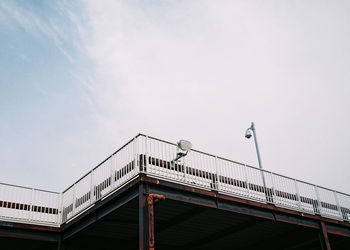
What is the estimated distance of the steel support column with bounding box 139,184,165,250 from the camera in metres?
12.3

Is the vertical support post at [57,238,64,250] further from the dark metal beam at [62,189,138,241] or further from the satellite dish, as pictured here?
the satellite dish

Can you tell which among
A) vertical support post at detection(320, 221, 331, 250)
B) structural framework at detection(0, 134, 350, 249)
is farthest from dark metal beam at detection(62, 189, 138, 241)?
vertical support post at detection(320, 221, 331, 250)

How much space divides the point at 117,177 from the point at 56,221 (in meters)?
5.01

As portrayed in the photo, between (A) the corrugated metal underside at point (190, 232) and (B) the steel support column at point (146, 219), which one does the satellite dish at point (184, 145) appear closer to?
(A) the corrugated metal underside at point (190, 232)

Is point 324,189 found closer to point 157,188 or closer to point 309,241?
point 309,241

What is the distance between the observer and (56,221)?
18.1 meters

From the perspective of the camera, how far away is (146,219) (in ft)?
42.0

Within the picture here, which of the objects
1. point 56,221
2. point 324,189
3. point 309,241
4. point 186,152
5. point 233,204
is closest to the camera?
point 186,152

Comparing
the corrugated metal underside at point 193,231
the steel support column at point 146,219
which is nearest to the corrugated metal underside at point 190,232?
the corrugated metal underside at point 193,231

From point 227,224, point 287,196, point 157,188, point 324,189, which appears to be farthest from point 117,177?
point 324,189

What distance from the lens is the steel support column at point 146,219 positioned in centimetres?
1233

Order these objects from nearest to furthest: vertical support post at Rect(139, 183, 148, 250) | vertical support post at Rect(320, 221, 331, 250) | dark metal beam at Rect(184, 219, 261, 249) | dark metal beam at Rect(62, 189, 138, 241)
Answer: vertical support post at Rect(139, 183, 148, 250) → dark metal beam at Rect(62, 189, 138, 241) → dark metal beam at Rect(184, 219, 261, 249) → vertical support post at Rect(320, 221, 331, 250)

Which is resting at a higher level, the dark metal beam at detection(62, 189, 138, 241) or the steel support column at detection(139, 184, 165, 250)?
the dark metal beam at detection(62, 189, 138, 241)

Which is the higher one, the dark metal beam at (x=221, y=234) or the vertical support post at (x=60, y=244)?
the dark metal beam at (x=221, y=234)
